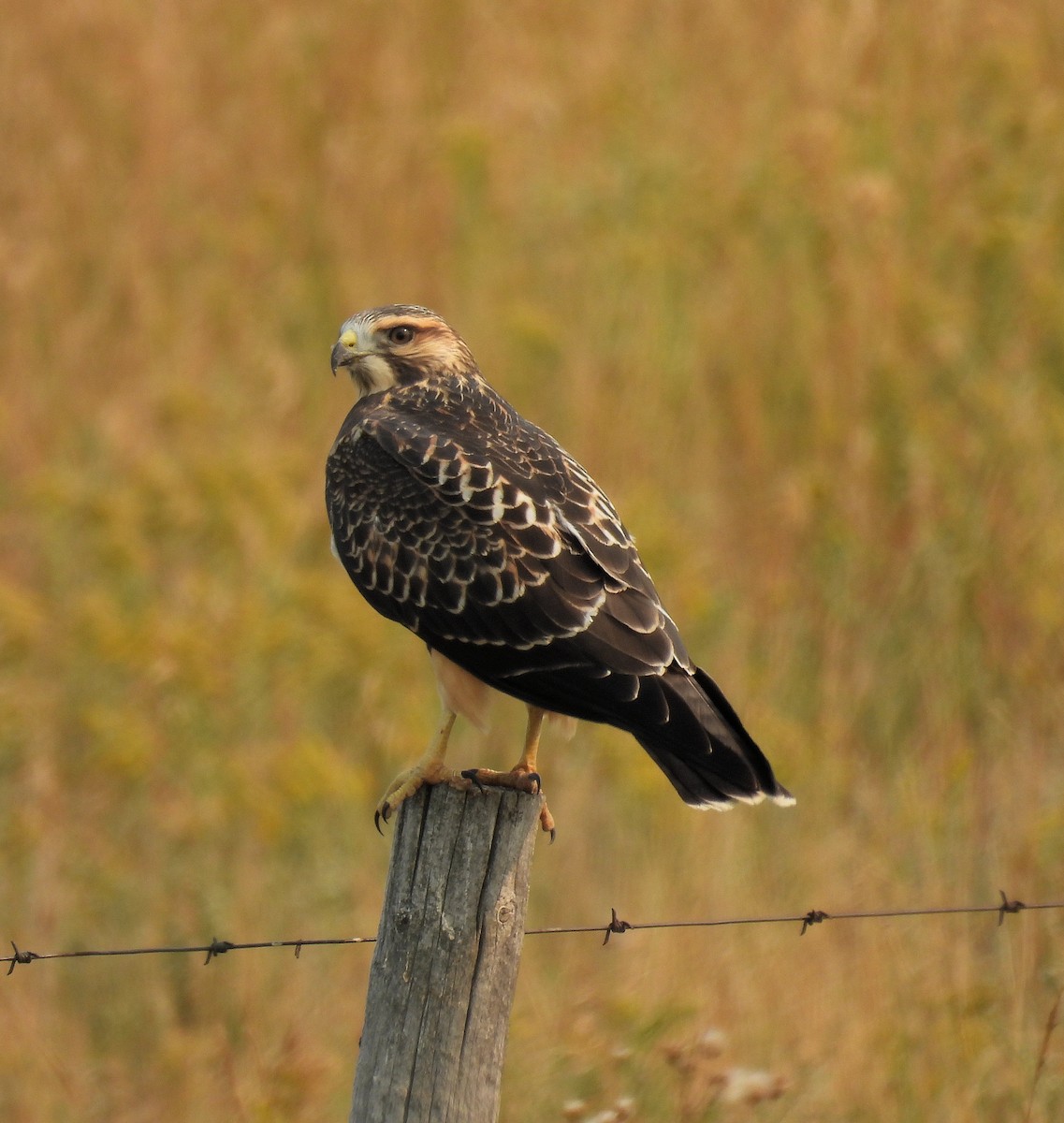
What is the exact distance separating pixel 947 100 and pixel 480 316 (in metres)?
3.54

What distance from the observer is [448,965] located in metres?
3.15

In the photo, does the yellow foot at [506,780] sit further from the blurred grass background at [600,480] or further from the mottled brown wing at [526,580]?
the blurred grass background at [600,480]

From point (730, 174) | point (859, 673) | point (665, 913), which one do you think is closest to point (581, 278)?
point (730, 174)

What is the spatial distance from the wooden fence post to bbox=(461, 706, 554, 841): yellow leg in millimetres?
137

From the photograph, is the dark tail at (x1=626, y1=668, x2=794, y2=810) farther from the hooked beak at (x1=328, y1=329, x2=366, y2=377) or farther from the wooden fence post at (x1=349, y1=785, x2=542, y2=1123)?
the hooked beak at (x1=328, y1=329, x2=366, y2=377)

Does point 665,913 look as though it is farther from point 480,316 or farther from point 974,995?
point 480,316

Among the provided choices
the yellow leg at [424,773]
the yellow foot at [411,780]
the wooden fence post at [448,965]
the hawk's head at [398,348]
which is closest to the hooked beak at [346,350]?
the hawk's head at [398,348]

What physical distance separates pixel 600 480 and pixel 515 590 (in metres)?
3.61

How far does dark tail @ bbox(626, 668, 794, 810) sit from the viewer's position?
12.5 feet

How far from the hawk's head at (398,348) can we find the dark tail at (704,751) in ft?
5.07

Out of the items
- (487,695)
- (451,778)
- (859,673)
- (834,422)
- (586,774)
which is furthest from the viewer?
(834,422)

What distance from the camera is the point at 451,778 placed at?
3723 millimetres

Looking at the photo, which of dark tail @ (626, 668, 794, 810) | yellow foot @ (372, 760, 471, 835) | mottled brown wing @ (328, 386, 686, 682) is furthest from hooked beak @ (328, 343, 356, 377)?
dark tail @ (626, 668, 794, 810)

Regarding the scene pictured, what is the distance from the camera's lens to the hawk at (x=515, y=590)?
3.86m
